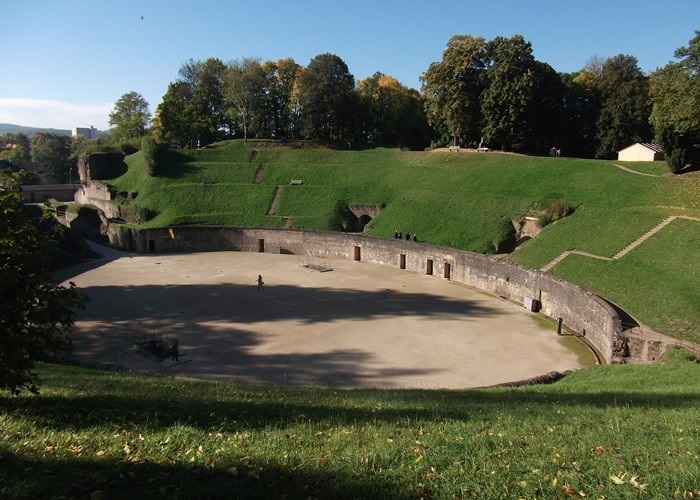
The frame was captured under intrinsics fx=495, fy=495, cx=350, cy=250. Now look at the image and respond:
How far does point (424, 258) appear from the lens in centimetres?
3189

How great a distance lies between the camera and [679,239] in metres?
23.7

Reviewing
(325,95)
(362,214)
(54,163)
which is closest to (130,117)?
(54,163)

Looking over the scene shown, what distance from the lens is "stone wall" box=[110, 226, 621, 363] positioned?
20703mm

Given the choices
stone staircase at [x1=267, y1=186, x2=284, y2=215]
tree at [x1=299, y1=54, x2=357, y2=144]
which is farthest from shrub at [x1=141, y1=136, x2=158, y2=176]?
tree at [x1=299, y1=54, x2=357, y2=144]

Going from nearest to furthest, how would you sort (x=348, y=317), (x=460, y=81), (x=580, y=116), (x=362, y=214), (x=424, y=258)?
(x=348, y=317), (x=424, y=258), (x=362, y=214), (x=460, y=81), (x=580, y=116)

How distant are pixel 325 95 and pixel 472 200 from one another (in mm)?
26240

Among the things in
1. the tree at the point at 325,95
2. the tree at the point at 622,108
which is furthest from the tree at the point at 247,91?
the tree at the point at 622,108

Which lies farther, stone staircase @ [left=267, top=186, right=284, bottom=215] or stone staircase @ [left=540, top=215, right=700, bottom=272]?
stone staircase @ [left=267, top=186, right=284, bottom=215]

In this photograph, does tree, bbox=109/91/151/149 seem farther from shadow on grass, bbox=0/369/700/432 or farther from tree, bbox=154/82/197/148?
shadow on grass, bbox=0/369/700/432

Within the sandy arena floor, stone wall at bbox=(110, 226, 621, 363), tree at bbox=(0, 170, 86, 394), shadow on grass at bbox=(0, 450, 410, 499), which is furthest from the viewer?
stone wall at bbox=(110, 226, 621, 363)

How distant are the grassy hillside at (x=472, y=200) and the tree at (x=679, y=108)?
6.20 feet

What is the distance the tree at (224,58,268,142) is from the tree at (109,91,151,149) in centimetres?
2304

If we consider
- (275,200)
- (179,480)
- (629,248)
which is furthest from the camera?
(275,200)

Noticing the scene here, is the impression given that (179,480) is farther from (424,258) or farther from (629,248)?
(424,258)
